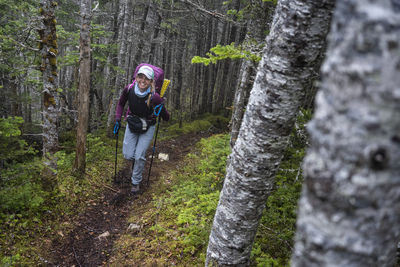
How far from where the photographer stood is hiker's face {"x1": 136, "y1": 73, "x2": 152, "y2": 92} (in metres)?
5.23

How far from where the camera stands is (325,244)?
33.5 inches

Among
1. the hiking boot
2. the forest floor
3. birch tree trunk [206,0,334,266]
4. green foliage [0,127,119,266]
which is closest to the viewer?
birch tree trunk [206,0,334,266]

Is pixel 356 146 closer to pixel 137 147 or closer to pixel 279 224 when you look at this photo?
pixel 279 224

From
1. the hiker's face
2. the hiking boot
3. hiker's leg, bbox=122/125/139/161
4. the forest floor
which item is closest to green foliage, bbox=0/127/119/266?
the forest floor

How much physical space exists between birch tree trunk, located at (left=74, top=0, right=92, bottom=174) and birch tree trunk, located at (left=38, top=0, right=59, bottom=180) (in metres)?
0.66

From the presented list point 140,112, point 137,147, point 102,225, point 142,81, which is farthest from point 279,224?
point 142,81

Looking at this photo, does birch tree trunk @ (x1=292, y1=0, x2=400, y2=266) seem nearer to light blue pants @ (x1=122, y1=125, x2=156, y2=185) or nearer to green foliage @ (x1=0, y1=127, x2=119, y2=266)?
green foliage @ (x1=0, y1=127, x2=119, y2=266)

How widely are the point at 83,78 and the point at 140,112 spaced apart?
1.46 metres

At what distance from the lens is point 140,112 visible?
540 centimetres

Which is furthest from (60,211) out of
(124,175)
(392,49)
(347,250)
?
(392,49)

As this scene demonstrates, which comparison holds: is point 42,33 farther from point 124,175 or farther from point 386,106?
point 386,106

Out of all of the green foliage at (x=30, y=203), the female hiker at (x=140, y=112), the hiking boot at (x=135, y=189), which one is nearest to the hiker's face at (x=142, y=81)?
the female hiker at (x=140, y=112)

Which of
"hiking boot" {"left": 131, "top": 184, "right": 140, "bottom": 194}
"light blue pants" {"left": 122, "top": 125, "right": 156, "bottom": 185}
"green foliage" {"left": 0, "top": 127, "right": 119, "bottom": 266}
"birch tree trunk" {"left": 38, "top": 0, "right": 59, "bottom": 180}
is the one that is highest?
"birch tree trunk" {"left": 38, "top": 0, "right": 59, "bottom": 180}

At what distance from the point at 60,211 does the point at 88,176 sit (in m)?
1.58
